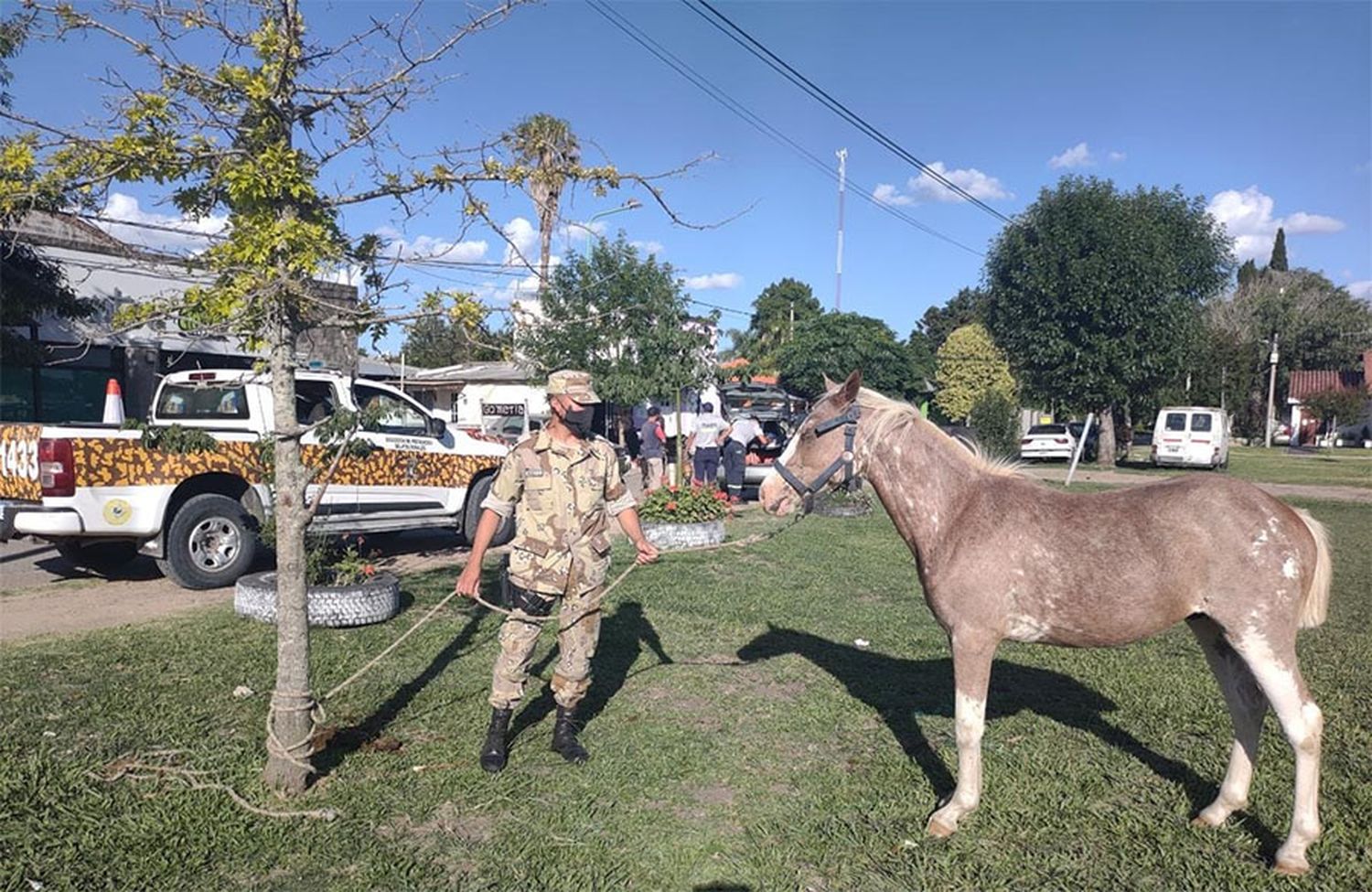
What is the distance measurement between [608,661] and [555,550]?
198cm

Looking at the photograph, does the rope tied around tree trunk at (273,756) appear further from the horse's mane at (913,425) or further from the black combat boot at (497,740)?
the horse's mane at (913,425)

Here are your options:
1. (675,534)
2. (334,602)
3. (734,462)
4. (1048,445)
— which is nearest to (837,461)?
(334,602)

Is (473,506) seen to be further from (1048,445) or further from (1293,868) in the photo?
(1048,445)

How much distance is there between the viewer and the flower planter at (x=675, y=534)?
1053cm

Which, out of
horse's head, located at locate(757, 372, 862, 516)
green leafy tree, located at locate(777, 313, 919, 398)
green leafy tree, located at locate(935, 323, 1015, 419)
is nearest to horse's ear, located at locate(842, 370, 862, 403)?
horse's head, located at locate(757, 372, 862, 516)

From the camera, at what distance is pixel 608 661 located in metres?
6.14

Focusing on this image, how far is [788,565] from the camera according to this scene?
32.5 feet

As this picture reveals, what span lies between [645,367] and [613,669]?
47.6ft

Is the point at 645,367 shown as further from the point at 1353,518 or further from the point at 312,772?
the point at 312,772

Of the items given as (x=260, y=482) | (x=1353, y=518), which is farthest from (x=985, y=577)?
(x=1353, y=518)

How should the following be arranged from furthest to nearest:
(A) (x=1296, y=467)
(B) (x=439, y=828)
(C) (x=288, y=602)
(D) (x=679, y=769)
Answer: (A) (x=1296, y=467) < (D) (x=679, y=769) < (C) (x=288, y=602) < (B) (x=439, y=828)

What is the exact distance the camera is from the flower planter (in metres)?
10.5

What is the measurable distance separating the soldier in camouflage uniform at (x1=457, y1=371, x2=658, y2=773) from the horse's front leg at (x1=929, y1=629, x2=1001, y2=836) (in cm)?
171

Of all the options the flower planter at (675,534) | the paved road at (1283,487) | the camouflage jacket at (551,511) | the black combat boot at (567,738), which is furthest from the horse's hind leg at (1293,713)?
the paved road at (1283,487)
